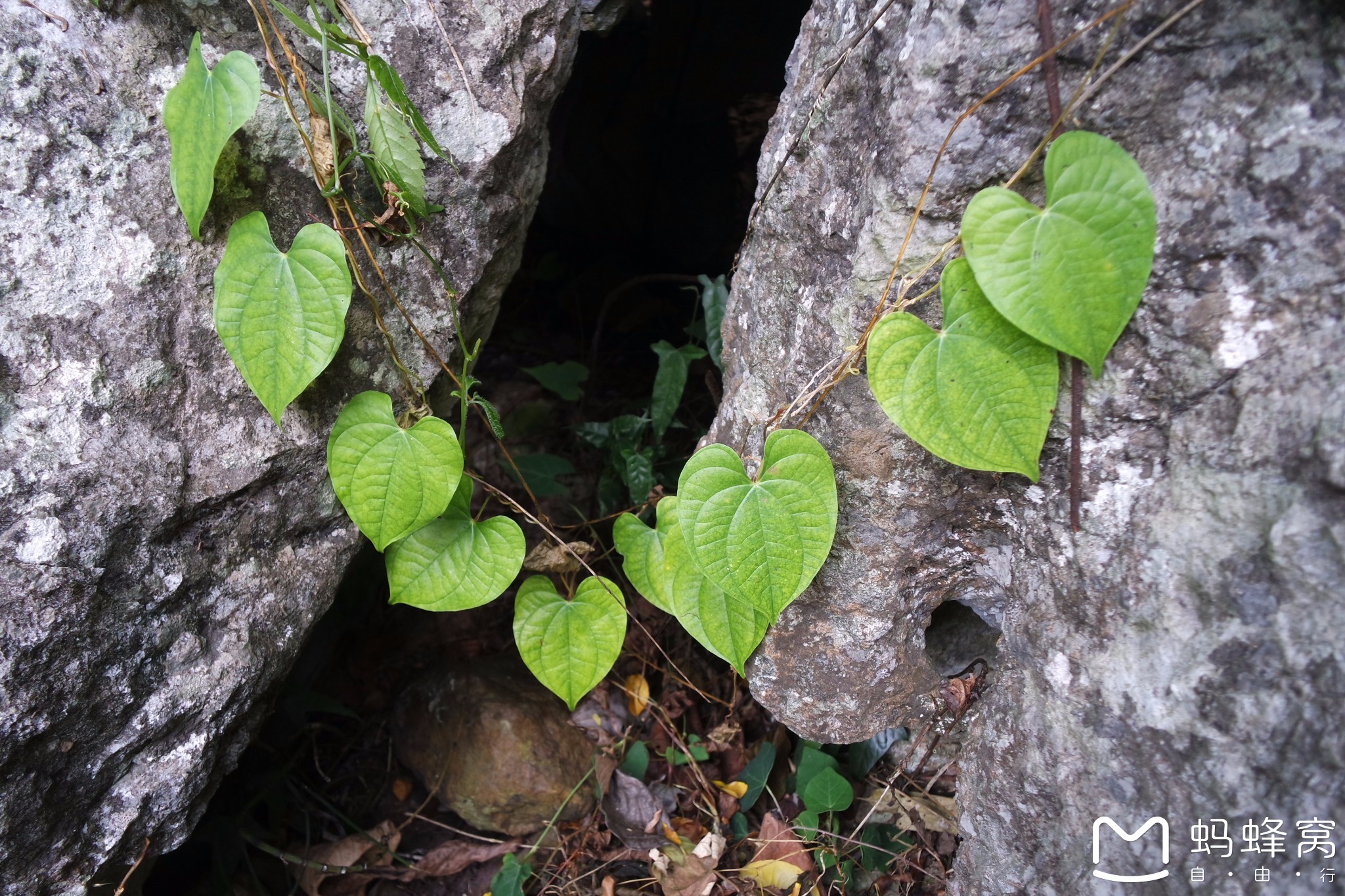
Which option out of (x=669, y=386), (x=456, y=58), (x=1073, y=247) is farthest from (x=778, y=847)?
(x=456, y=58)

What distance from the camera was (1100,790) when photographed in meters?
0.92

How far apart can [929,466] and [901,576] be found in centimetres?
19

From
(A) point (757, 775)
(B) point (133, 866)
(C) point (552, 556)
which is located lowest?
(A) point (757, 775)

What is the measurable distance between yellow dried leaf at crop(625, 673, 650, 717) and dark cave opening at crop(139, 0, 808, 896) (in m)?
0.33

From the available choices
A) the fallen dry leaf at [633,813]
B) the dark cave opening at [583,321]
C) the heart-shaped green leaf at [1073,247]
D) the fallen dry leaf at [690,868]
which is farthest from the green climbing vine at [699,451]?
the dark cave opening at [583,321]

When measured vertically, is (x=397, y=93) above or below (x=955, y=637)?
above

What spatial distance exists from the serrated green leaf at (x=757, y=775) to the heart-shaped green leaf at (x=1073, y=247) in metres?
1.00

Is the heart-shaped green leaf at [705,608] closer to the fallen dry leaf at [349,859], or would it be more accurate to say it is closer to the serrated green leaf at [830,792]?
the serrated green leaf at [830,792]

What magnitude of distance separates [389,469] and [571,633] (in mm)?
415

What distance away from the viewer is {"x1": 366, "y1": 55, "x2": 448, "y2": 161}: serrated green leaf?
3.22ft

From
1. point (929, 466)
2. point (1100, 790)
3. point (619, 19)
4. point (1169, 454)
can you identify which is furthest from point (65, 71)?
point (1100, 790)

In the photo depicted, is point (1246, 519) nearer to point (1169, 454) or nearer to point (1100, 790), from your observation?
point (1169, 454)

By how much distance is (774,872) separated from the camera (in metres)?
1.40

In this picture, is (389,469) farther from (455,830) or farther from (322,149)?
(455,830)
